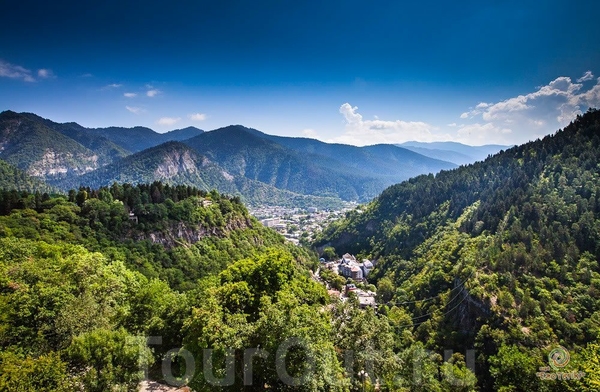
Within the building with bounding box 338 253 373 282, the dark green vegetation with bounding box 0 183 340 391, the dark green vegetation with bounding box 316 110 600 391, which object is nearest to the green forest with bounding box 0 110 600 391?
the dark green vegetation with bounding box 0 183 340 391

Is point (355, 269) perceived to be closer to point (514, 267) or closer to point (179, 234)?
point (514, 267)

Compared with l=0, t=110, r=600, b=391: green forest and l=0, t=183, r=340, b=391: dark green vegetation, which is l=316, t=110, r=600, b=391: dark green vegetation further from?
l=0, t=183, r=340, b=391: dark green vegetation

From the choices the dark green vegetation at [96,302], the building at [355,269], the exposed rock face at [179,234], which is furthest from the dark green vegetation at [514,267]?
the exposed rock face at [179,234]

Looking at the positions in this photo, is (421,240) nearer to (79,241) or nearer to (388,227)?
(388,227)

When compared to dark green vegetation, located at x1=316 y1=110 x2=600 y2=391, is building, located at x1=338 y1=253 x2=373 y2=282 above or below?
below

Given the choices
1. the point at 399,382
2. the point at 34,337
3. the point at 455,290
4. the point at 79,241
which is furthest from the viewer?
the point at 455,290

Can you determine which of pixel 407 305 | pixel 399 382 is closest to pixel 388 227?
pixel 407 305

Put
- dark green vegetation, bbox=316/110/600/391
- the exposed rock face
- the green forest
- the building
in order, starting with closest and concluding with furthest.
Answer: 1. the green forest
2. dark green vegetation, bbox=316/110/600/391
3. the exposed rock face
4. the building

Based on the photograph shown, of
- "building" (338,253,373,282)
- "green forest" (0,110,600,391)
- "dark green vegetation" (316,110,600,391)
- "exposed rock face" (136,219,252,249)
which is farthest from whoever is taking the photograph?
"building" (338,253,373,282)
